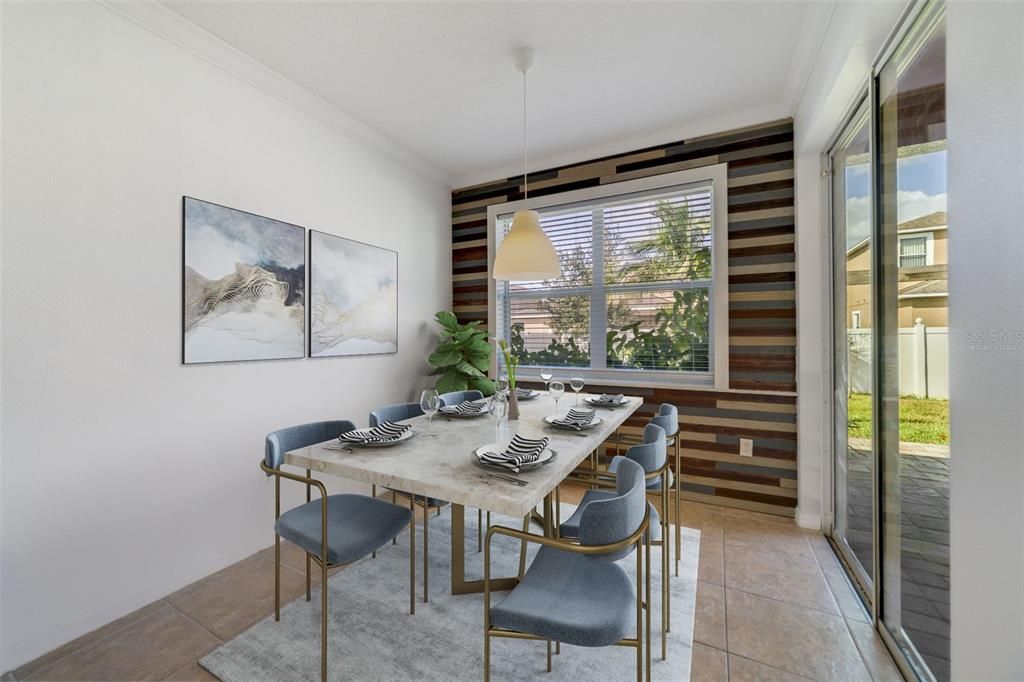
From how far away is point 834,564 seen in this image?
2.31m

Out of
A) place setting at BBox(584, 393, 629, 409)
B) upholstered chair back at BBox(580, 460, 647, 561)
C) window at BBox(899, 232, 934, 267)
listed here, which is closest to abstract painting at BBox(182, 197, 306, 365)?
place setting at BBox(584, 393, 629, 409)

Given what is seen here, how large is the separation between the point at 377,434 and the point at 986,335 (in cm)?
185

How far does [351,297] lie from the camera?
10.4ft

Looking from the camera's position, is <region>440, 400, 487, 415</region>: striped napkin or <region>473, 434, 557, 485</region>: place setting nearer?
<region>473, 434, 557, 485</region>: place setting

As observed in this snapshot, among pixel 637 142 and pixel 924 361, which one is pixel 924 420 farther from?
pixel 637 142

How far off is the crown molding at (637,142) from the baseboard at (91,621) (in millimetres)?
3611

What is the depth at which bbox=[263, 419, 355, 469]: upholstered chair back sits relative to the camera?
1.78m

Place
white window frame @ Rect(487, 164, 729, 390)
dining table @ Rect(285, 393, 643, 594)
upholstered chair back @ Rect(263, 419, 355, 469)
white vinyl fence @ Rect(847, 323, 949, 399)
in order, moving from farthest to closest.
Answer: white window frame @ Rect(487, 164, 729, 390)
upholstered chair back @ Rect(263, 419, 355, 469)
white vinyl fence @ Rect(847, 323, 949, 399)
dining table @ Rect(285, 393, 643, 594)

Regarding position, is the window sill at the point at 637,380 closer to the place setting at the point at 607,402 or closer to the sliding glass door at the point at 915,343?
the place setting at the point at 607,402

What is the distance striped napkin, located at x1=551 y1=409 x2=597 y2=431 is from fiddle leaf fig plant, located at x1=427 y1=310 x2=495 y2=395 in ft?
5.41

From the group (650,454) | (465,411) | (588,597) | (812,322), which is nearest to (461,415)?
(465,411)

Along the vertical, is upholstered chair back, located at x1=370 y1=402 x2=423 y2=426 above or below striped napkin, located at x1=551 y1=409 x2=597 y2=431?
below

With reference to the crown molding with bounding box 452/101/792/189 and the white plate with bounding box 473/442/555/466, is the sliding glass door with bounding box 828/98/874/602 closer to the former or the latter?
the crown molding with bounding box 452/101/792/189

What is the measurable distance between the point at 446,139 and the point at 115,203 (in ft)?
7.34
